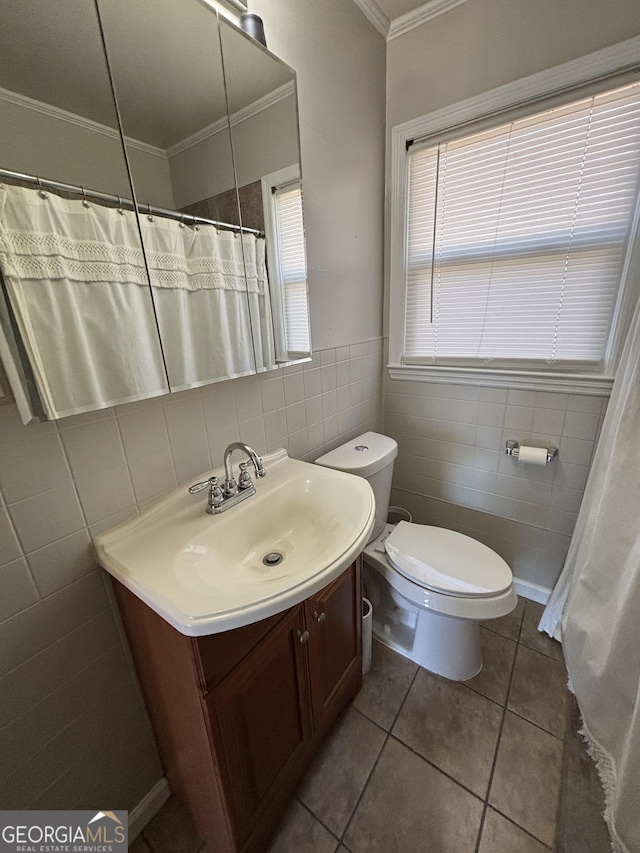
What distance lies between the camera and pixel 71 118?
0.64 meters

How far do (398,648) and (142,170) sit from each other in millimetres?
1839

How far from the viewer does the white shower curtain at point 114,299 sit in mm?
602

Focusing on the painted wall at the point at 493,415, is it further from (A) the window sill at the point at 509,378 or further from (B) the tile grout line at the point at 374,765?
(B) the tile grout line at the point at 374,765

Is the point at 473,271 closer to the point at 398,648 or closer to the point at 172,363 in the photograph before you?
the point at 172,363

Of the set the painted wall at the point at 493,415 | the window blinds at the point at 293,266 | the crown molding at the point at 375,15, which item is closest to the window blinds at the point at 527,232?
the painted wall at the point at 493,415

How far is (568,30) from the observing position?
1.07m

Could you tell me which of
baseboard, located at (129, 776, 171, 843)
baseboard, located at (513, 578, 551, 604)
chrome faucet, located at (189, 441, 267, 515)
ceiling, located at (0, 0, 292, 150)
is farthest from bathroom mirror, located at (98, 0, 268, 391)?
baseboard, located at (513, 578, 551, 604)

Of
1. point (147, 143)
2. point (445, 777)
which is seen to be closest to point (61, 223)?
point (147, 143)

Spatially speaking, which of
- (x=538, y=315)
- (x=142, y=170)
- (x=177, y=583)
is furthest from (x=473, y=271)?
(x=177, y=583)

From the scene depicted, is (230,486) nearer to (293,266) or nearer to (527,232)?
(293,266)

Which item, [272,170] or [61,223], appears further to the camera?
[272,170]

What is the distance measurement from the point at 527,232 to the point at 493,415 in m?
0.74

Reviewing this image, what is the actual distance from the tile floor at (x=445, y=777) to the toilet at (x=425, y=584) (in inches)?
4.3

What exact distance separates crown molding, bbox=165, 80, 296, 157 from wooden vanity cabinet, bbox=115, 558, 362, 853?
1076 mm
